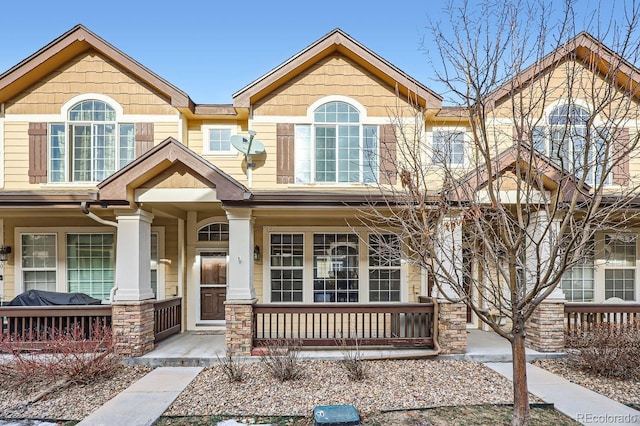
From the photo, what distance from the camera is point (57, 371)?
6297mm

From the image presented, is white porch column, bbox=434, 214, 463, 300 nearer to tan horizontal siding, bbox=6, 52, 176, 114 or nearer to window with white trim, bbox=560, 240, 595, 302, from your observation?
window with white trim, bbox=560, 240, 595, 302

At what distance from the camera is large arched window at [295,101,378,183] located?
934 centimetres

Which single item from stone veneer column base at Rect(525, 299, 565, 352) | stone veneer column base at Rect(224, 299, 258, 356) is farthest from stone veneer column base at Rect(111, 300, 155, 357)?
stone veneer column base at Rect(525, 299, 565, 352)

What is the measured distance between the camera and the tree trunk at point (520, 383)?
443 cm

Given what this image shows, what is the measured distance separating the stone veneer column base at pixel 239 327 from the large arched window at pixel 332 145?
10.2ft

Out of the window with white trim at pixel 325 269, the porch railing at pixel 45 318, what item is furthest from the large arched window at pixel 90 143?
the window with white trim at pixel 325 269

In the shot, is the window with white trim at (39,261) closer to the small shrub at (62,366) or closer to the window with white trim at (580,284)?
the small shrub at (62,366)

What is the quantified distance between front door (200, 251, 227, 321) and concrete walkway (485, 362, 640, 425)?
655 cm

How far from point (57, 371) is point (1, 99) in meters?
6.66

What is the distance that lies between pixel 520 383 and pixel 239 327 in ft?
16.5

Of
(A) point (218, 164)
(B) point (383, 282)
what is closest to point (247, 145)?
(A) point (218, 164)

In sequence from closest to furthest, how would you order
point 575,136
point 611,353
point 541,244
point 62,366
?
point 575,136 → point 62,366 → point 611,353 → point 541,244

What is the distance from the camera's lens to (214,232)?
405 inches

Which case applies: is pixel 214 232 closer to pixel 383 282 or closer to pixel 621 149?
pixel 383 282
